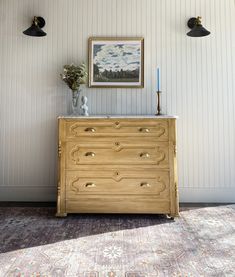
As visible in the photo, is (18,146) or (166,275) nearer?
(166,275)

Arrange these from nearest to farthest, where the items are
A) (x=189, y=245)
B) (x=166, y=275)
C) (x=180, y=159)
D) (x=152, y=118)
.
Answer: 1. (x=166, y=275)
2. (x=189, y=245)
3. (x=152, y=118)
4. (x=180, y=159)

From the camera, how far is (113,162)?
2.33 meters

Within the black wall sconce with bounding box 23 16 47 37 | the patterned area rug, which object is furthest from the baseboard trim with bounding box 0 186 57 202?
the black wall sconce with bounding box 23 16 47 37

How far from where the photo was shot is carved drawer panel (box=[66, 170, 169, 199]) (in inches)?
90.9

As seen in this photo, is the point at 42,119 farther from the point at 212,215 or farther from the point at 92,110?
the point at 212,215

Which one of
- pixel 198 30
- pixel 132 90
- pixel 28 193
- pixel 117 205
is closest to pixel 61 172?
pixel 117 205

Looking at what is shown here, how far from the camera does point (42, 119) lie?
113 inches

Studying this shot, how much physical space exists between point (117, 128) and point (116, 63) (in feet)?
3.20

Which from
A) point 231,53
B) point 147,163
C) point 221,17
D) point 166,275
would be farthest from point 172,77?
point 166,275

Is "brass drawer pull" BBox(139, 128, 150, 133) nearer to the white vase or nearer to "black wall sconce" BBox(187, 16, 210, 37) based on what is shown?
the white vase

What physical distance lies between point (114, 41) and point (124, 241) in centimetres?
224

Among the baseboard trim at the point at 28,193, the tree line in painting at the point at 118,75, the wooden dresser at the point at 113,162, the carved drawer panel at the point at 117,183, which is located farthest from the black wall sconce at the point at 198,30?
the baseboard trim at the point at 28,193

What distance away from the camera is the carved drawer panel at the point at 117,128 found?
91.7 inches

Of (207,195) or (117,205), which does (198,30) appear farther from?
(117,205)
